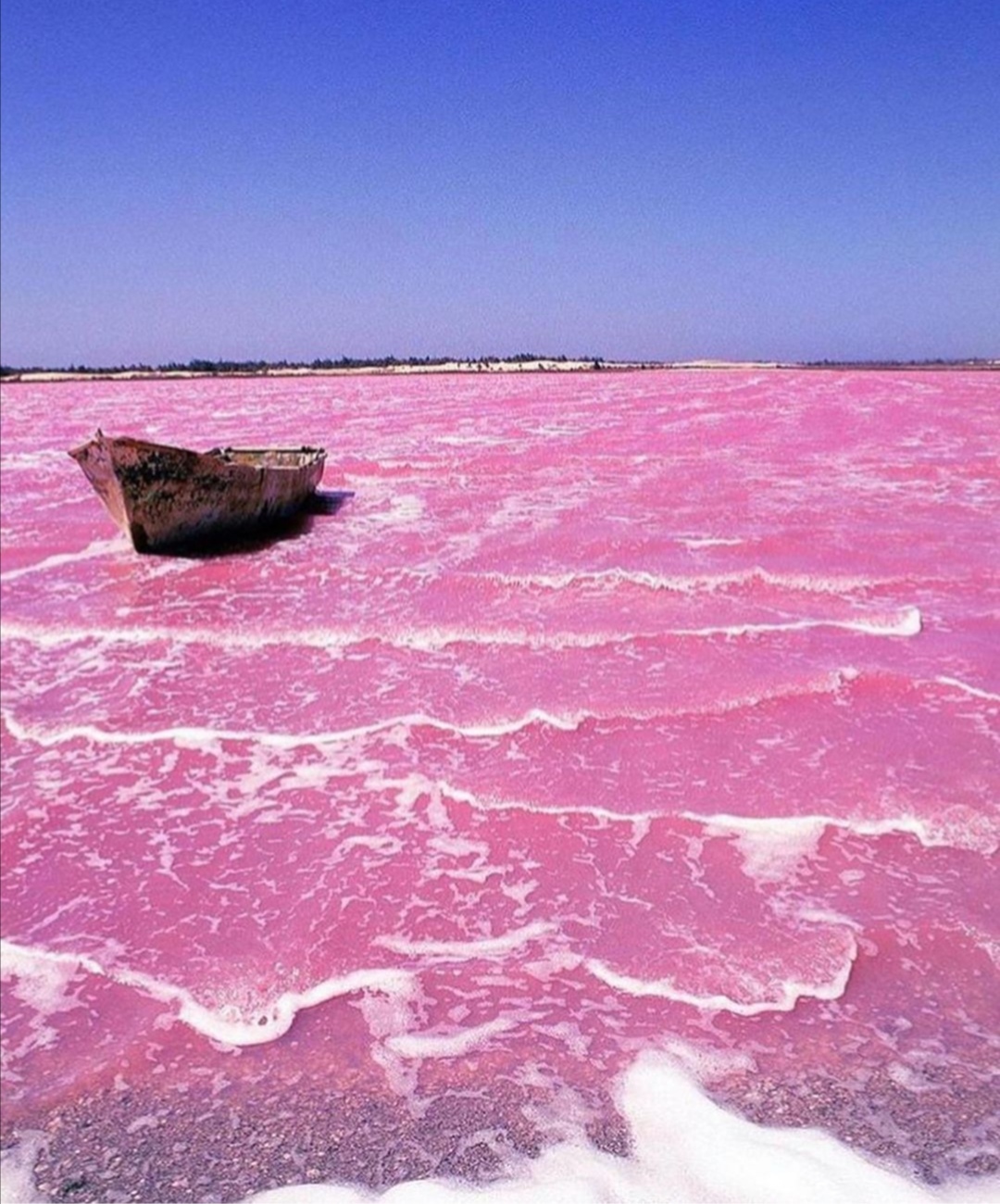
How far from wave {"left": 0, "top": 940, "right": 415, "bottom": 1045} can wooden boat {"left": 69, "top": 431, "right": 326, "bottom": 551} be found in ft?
29.3

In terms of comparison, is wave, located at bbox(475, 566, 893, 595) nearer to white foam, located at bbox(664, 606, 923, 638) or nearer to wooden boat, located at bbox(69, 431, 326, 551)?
white foam, located at bbox(664, 606, 923, 638)

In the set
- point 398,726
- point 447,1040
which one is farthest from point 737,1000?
point 398,726

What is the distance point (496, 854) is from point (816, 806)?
2033mm

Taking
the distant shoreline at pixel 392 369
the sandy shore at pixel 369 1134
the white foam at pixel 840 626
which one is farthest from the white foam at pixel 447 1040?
the distant shoreline at pixel 392 369

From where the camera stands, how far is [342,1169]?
3.15 m

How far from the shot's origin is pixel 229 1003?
4168 mm

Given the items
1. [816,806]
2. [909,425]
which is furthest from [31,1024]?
[909,425]

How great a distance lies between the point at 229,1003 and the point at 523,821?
6.99 ft

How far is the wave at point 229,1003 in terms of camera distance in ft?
13.1

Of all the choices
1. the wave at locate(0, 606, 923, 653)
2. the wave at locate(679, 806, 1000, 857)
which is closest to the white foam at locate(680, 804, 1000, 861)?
the wave at locate(679, 806, 1000, 857)

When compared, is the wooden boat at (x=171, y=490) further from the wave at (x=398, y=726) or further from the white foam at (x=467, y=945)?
the white foam at (x=467, y=945)

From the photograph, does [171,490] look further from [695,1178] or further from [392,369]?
[392,369]

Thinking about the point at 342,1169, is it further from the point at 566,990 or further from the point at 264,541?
the point at 264,541

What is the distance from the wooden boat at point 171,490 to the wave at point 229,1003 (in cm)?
892
